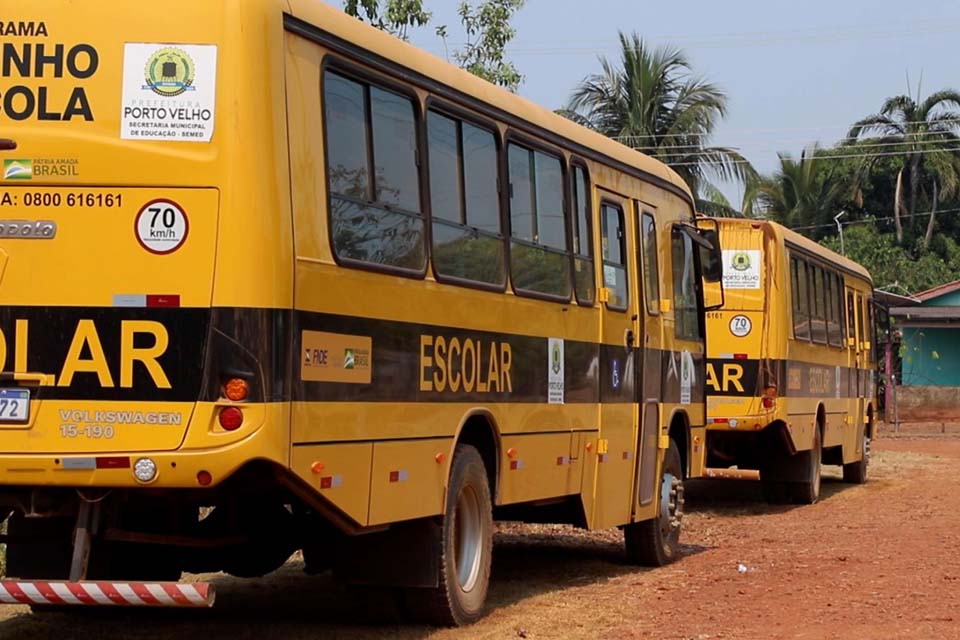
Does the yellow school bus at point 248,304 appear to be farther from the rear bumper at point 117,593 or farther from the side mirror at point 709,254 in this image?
the side mirror at point 709,254

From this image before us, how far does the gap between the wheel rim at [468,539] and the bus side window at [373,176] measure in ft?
5.33

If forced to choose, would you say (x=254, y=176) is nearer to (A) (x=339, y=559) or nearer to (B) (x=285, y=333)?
(B) (x=285, y=333)

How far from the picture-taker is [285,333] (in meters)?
7.51

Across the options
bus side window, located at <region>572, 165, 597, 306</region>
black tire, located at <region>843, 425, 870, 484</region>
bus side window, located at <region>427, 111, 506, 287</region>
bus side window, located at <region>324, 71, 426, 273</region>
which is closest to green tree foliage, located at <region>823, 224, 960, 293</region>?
black tire, located at <region>843, 425, 870, 484</region>

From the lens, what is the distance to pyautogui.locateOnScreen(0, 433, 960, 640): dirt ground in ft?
31.5

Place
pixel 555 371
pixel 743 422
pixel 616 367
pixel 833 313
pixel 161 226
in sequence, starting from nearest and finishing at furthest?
pixel 161 226 → pixel 555 371 → pixel 616 367 → pixel 743 422 → pixel 833 313

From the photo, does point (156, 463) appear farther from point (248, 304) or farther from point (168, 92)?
point (168, 92)

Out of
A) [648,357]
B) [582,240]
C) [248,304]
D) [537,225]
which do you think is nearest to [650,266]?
[648,357]

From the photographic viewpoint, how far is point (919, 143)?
51.0 meters

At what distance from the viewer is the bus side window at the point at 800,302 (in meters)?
20.0

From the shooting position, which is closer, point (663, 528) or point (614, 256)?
point (614, 256)

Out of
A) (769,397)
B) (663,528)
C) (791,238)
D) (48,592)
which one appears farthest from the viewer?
(791,238)

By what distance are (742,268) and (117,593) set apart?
12.7m

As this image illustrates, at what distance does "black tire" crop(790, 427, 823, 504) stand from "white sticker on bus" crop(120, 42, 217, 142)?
1387 cm
